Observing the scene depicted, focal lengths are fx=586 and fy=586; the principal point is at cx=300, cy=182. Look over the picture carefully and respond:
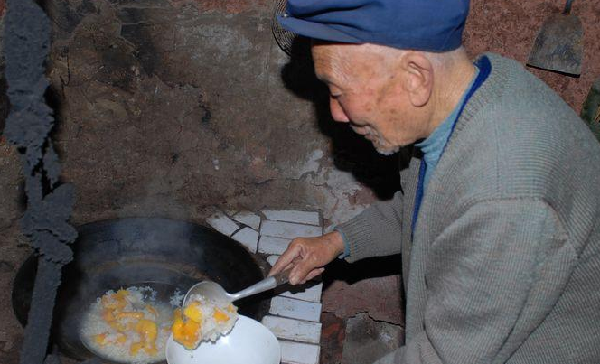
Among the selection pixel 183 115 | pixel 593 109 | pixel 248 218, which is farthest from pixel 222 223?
pixel 593 109

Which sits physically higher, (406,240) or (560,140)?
(560,140)

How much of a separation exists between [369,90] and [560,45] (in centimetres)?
161

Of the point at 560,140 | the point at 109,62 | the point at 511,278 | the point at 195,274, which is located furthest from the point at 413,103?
the point at 109,62

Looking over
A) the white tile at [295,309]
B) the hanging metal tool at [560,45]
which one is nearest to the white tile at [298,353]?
the white tile at [295,309]

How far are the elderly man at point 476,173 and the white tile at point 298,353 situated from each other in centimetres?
64

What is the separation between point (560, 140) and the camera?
1401mm

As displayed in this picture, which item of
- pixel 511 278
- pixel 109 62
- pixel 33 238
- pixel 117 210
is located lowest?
pixel 117 210

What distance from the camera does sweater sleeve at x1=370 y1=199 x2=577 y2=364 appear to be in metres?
1.31

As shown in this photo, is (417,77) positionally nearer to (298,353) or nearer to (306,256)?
(306,256)

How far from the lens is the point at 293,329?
2346 mm

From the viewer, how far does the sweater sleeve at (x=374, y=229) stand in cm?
226

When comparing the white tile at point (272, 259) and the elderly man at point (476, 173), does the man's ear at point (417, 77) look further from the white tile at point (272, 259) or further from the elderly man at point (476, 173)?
the white tile at point (272, 259)

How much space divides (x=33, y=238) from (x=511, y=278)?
992 mm

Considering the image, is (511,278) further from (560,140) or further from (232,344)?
(232,344)
